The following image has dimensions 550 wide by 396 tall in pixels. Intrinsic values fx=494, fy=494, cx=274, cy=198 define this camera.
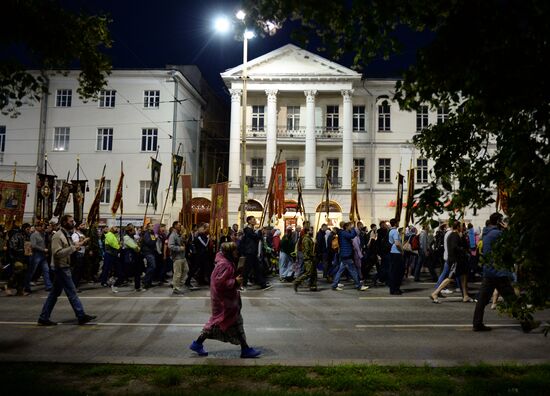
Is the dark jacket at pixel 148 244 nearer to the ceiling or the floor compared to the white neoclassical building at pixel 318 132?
nearer to the floor

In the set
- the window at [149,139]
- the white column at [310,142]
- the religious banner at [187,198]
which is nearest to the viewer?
the religious banner at [187,198]

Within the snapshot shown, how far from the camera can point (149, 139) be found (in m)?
41.8

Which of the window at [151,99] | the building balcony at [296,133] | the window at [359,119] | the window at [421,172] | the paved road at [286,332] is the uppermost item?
the window at [151,99]

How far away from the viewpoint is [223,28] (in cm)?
1903

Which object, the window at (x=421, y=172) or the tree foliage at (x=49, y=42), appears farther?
the window at (x=421, y=172)

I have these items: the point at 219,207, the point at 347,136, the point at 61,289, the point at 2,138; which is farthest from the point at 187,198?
the point at 2,138

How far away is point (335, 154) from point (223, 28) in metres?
25.0

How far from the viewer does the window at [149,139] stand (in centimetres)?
4169

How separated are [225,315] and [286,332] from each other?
2268 mm

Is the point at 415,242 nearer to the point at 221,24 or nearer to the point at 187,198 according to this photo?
the point at 187,198

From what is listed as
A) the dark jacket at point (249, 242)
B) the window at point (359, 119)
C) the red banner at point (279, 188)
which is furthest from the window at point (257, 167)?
the dark jacket at point (249, 242)

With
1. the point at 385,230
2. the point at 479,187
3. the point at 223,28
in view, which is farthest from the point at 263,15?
the point at 223,28

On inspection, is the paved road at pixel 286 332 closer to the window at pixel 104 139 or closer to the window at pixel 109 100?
the window at pixel 104 139

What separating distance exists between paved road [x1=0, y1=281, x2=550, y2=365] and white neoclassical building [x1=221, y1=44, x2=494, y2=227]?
2738 cm
